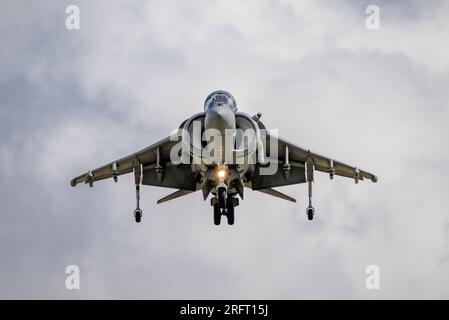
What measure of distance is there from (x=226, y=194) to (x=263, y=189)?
4557mm

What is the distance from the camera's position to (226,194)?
47.1 m

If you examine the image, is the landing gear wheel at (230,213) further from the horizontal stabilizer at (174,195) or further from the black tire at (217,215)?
the horizontal stabilizer at (174,195)

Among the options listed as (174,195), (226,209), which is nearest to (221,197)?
(226,209)

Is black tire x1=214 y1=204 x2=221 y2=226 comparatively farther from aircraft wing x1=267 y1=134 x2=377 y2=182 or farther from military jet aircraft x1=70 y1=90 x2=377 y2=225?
aircraft wing x1=267 y1=134 x2=377 y2=182

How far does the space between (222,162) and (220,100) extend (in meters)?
2.94

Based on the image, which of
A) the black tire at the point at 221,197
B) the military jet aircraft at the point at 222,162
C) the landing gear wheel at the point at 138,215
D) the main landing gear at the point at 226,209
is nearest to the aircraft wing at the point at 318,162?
the military jet aircraft at the point at 222,162

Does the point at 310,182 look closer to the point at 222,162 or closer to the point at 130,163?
the point at 222,162

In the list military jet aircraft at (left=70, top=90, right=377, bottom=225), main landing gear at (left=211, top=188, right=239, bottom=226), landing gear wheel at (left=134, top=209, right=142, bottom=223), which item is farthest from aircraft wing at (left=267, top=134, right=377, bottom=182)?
landing gear wheel at (left=134, top=209, right=142, bottom=223)

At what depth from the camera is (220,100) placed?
154 ft
